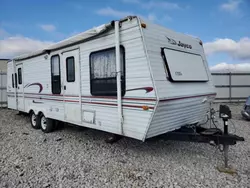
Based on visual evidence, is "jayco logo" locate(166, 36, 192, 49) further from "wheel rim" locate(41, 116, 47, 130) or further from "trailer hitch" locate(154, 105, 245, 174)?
"wheel rim" locate(41, 116, 47, 130)

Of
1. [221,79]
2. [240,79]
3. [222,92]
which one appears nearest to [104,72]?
[221,79]

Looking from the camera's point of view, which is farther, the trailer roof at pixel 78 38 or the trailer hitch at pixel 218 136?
the trailer roof at pixel 78 38

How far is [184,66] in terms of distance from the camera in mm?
4133

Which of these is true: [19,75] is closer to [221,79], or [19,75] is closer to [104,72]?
[104,72]

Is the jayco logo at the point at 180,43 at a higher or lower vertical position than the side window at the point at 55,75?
higher

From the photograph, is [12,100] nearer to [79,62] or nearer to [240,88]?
[79,62]

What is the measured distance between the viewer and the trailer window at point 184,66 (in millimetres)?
3742

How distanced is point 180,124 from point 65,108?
9.72 ft

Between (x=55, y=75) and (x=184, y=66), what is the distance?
3.52 metres

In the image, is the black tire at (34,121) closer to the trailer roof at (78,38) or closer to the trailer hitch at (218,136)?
the trailer roof at (78,38)

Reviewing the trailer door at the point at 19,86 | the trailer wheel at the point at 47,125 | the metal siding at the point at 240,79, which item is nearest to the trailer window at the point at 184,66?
the trailer wheel at the point at 47,125

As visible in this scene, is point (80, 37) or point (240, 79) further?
point (240, 79)

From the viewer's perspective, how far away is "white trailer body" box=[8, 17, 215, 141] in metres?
3.46

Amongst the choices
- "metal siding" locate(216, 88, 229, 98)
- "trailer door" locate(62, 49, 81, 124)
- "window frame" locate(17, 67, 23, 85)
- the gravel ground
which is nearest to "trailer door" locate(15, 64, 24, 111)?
"window frame" locate(17, 67, 23, 85)
